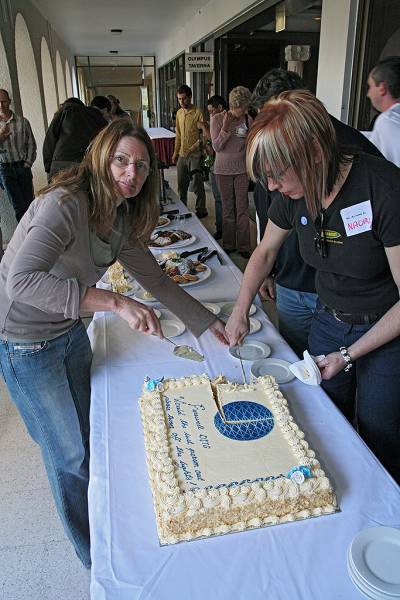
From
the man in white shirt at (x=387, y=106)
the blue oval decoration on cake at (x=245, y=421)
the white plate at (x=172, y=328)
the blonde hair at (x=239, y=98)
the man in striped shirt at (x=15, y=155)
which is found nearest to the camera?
the blue oval decoration on cake at (x=245, y=421)

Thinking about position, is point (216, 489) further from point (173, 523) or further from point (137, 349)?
point (137, 349)

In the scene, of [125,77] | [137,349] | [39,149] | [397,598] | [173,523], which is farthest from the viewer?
[125,77]

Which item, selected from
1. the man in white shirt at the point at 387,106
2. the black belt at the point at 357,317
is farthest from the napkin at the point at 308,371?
the man in white shirt at the point at 387,106

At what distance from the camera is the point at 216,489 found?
76cm

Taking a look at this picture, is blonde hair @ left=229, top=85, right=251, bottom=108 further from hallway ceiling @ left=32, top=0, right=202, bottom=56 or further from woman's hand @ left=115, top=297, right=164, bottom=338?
hallway ceiling @ left=32, top=0, right=202, bottom=56

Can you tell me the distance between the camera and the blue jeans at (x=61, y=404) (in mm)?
1113

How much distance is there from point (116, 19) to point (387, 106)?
25.7 ft

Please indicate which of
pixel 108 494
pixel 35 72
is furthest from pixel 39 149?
pixel 108 494

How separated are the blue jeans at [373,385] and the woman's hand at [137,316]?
18.2 inches

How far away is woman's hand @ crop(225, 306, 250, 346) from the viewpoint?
1.33 metres

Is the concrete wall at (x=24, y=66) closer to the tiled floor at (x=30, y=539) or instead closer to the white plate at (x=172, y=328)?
the tiled floor at (x=30, y=539)

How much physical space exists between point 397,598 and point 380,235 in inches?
25.8

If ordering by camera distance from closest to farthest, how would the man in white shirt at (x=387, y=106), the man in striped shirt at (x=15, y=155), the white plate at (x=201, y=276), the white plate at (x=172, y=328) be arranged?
1. the white plate at (x=172, y=328)
2. the white plate at (x=201, y=276)
3. the man in white shirt at (x=387, y=106)
4. the man in striped shirt at (x=15, y=155)

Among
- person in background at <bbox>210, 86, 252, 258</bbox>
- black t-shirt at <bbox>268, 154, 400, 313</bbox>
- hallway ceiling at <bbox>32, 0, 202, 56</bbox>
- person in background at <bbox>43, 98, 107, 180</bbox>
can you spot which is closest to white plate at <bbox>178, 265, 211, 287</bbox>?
black t-shirt at <bbox>268, 154, 400, 313</bbox>
